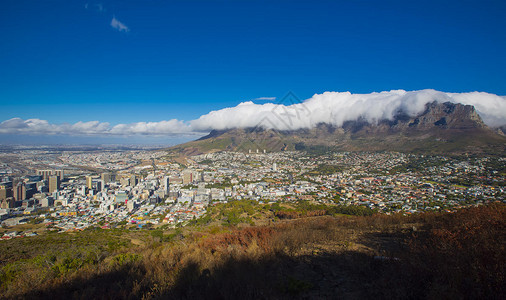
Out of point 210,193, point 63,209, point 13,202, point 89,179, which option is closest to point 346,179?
point 210,193

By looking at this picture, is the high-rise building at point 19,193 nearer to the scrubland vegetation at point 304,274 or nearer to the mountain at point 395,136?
the scrubland vegetation at point 304,274

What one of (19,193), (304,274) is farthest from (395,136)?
(19,193)

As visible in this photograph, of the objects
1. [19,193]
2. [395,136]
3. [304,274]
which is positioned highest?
[395,136]

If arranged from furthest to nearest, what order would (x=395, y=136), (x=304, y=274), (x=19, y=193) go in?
(x=395, y=136)
(x=19, y=193)
(x=304, y=274)

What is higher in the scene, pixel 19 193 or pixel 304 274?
pixel 304 274

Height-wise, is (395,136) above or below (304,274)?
above

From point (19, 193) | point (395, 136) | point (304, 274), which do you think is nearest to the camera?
point (304, 274)

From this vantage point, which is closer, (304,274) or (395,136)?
(304,274)

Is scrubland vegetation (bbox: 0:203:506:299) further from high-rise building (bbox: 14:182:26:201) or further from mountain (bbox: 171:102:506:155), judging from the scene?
mountain (bbox: 171:102:506:155)

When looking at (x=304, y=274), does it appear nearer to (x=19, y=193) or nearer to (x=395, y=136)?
(x=19, y=193)
